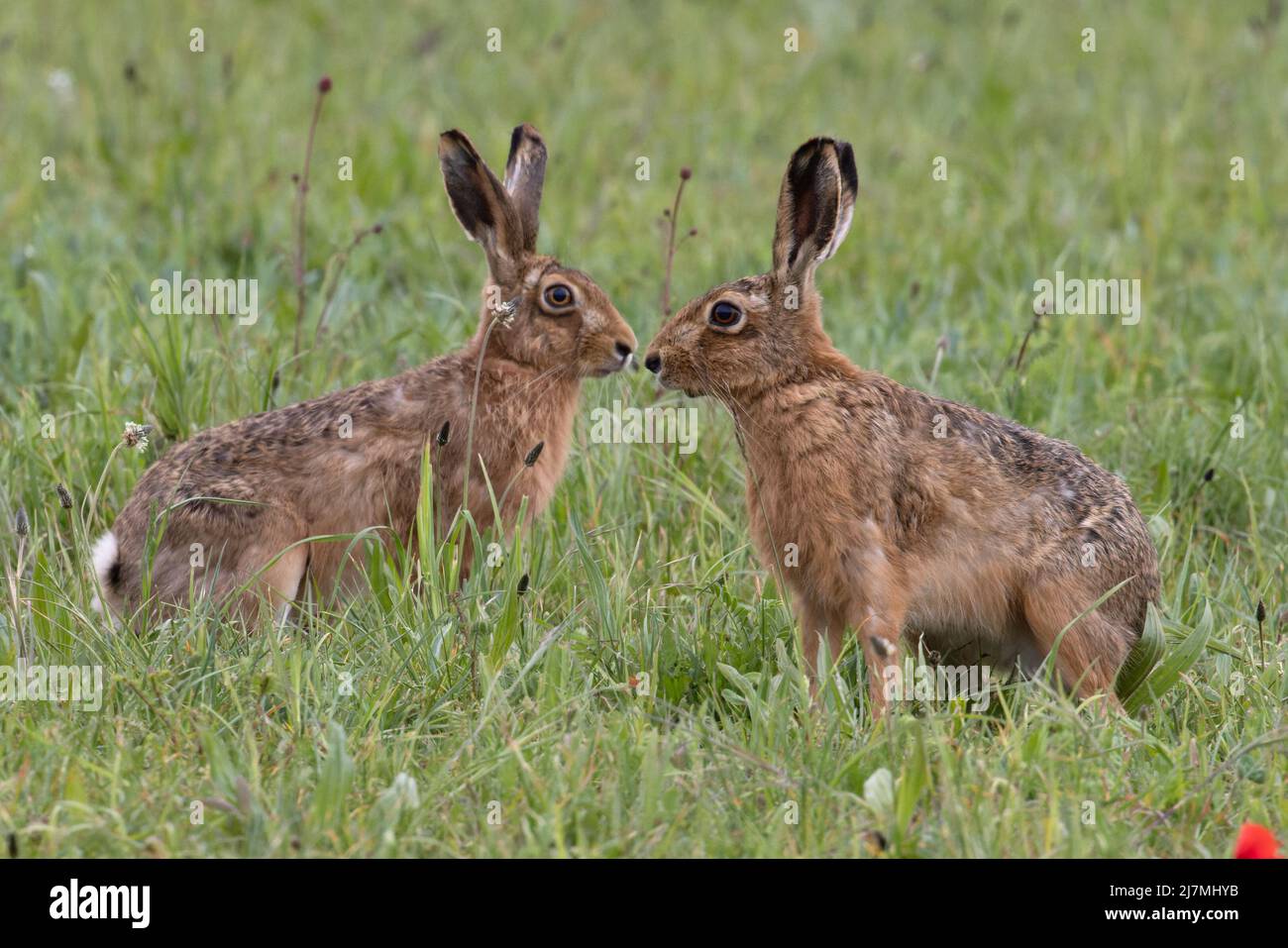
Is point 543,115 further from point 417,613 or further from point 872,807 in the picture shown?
point 872,807

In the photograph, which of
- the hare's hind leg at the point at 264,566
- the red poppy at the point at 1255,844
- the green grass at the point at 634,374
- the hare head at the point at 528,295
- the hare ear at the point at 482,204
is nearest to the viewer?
the red poppy at the point at 1255,844

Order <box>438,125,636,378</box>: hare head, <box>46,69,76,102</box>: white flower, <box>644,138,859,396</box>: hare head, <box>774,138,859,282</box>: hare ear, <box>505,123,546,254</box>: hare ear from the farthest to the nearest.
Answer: <box>46,69,76,102</box>: white flower, <box>505,123,546,254</box>: hare ear, <box>438,125,636,378</box>: hare head, <box>644,138,859,396</box>: hare head, <box>774,138,859,282</box>: hare ear

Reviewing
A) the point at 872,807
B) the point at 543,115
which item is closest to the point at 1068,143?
the point at 543,115

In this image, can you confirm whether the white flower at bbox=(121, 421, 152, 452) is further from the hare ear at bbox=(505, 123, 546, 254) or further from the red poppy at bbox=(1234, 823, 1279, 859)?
the red poppy at bbox=(1234, 823, 1279, 859)

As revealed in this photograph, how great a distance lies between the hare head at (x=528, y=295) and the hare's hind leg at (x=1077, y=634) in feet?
6.30

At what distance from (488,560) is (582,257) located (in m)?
3.78

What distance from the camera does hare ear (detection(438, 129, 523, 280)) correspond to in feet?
22.0

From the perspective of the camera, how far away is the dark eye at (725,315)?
604 cm

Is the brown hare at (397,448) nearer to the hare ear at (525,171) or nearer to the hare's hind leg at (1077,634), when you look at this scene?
the hare ear at (525,171)

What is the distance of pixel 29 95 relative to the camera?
11.0m

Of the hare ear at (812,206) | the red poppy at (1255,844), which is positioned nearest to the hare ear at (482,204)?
the hare ear at (812,206)

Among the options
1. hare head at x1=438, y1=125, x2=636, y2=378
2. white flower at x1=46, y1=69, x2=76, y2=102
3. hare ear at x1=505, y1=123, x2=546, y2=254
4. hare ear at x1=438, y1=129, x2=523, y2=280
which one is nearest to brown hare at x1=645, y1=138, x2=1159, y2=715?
hare head at x1=438, y1=125, x2=636, y2=378
